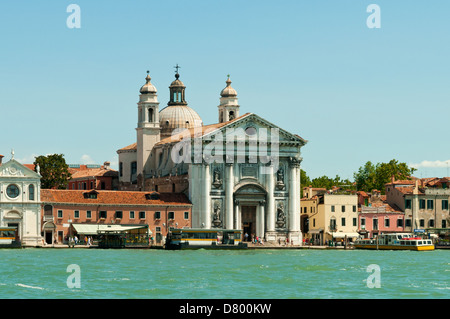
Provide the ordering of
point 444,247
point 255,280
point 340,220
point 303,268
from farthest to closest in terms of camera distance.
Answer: point 340,220
point 444,247
point 303,268
point 255,280

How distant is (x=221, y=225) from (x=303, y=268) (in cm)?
3218

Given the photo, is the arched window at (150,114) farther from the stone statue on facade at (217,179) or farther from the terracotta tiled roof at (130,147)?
the stone statue on facade at (217,179)

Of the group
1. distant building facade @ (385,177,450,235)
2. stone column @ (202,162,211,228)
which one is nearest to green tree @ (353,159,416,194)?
distant building facade @ (385,177,450,235)

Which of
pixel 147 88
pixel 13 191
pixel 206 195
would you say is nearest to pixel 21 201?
pixel 13 191

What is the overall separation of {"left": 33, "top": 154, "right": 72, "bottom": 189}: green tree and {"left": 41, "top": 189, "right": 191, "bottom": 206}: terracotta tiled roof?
39.0 ft

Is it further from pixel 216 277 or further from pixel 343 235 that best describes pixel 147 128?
pixel 216 277

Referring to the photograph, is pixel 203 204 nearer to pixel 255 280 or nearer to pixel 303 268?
pixel 303 268

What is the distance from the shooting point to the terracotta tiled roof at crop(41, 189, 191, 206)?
78.3 metres

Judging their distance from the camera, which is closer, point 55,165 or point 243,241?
point 243,241

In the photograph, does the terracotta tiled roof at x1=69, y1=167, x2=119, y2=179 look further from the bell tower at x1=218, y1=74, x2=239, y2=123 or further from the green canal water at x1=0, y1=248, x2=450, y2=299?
the green canal water at x1=0, y1=248, x2=450, y2=299

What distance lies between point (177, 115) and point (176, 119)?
461mm
